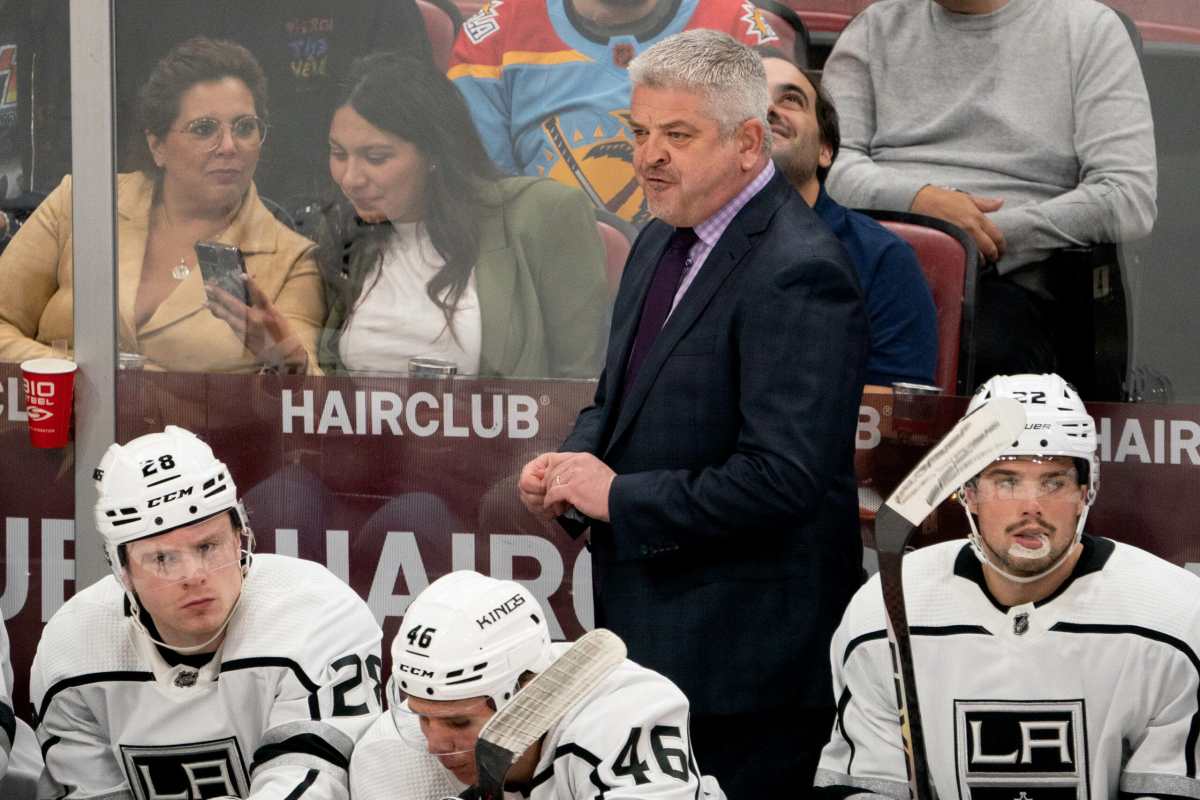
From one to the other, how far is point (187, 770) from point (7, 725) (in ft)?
1.18

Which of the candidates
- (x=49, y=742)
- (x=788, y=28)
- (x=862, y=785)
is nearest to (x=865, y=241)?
(x=788, y=28)

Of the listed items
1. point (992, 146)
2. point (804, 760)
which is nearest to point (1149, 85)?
point (992, 146)

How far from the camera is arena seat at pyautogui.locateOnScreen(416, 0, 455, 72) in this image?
4.08 meters

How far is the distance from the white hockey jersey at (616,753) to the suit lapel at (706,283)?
0.64 metres

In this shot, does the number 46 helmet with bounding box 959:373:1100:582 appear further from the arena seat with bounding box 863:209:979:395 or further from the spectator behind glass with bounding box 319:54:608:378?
the spectator behind glass with bounding box 319:54:608:378

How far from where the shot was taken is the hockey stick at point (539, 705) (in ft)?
7.88

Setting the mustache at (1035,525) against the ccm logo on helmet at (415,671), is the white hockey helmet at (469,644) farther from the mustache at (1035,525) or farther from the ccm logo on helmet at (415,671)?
the mustache at (1035,525)

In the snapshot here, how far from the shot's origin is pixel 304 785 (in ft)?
9.23

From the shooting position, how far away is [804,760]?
3.24 meters

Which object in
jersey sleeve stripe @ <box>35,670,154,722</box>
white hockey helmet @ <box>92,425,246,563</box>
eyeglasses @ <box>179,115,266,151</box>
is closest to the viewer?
white hockey helmet @ <box>92,425,246,563</box>

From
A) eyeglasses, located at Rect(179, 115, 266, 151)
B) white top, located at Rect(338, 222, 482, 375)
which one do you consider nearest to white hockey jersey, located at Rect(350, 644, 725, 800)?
white top, located at Rect(338, 222, 482, 375)

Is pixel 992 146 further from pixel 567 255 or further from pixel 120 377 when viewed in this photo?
pixel 120 377

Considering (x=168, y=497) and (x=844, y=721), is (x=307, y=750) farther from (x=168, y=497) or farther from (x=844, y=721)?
(x=844, y=721)

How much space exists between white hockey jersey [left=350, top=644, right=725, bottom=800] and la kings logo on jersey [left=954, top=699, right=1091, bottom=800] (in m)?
0.56
